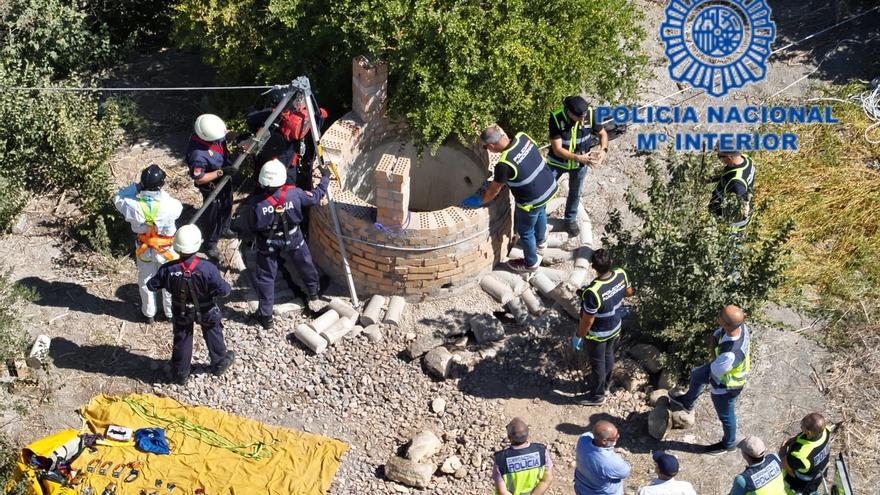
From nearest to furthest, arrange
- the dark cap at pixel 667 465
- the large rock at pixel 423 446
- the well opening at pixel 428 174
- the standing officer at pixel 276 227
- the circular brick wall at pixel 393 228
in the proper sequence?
the dark cap at pixel 667 465, the large rock at pixel 423 446, the standing officer at pixel 276 227, the circular brick wall at pixel 393 228, the well opening at pixel 428 174

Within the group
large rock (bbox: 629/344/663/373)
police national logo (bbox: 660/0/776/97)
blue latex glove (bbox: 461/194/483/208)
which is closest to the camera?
large rock (bbox: 629/344/663/373)

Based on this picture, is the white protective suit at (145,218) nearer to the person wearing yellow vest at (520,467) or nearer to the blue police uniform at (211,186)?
the blue police uniform at (211,186)

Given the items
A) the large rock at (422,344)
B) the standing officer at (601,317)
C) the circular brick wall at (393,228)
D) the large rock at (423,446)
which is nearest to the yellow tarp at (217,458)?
the large rock at (423,446)

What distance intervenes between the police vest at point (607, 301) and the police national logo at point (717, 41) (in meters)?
5.31

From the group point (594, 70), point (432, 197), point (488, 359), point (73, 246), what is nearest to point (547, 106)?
point (594, 70)

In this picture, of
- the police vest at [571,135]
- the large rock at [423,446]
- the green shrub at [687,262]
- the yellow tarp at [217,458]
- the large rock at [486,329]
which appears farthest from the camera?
the police vest at [571,135]

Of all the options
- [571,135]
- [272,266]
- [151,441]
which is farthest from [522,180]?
[151,441]

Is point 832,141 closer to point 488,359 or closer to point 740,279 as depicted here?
point 740,279

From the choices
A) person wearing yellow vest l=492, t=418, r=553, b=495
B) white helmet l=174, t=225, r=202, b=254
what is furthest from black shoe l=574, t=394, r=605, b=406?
white helmet l=174, t=225, r=202, b=254

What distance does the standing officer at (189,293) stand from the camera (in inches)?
348

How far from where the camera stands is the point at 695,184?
30.6 feet

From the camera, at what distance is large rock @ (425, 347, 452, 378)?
31.0 ft

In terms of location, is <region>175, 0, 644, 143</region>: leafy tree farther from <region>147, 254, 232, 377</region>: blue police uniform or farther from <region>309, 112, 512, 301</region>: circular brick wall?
<region>147, 254, 232, 377</region>: blue police uniform

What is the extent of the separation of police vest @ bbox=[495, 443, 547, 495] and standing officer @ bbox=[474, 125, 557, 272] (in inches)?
120
